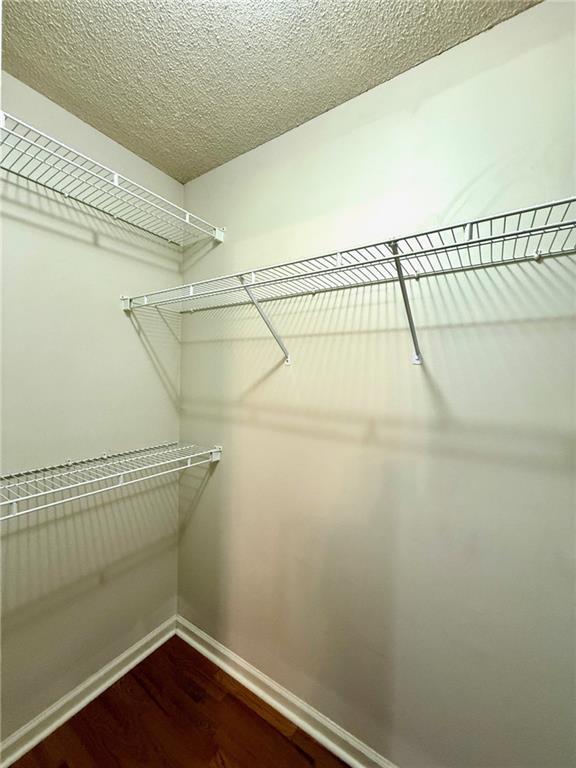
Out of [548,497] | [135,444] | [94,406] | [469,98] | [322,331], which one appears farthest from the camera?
[135,444]

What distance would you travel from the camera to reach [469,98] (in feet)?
3.04

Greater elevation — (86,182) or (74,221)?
(86,182)

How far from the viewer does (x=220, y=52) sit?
98cm

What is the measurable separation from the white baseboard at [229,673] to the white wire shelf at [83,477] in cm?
78

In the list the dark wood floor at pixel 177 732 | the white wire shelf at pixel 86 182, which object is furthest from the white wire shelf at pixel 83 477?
the white wire shelf at pixel 86 182

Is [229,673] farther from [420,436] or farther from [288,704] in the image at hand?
[420,436]

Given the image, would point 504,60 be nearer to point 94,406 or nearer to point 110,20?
point 110,20

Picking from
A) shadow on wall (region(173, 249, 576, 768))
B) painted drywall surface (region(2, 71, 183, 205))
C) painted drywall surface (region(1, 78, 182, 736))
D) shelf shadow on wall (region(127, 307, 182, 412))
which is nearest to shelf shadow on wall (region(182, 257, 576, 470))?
shadow on wall (region(173, 249, 576, 768))

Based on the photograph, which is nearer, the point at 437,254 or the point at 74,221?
the point at 437,254

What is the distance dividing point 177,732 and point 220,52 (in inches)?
92.7

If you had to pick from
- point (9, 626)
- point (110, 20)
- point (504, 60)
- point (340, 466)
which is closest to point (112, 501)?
point (9, 626)

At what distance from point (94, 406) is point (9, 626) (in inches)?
31.3

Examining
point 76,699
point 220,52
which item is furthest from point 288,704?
point 220,52

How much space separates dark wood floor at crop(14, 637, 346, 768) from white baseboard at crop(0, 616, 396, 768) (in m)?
0.03
